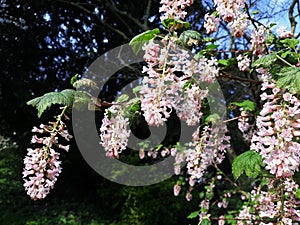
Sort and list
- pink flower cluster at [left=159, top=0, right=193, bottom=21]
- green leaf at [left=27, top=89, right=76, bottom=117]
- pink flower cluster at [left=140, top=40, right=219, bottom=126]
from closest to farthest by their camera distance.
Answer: pink flower cluster at [left=140, top=40, right=219, bottom=126]
green leaf at [left=27, top=89, right=76, bottom=117]
pink flower cluster at [left=159, top=0, right=193, bottom=21]

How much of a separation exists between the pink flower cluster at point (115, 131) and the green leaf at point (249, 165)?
16.4 inches

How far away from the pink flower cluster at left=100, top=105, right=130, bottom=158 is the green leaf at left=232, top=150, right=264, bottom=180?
42cm

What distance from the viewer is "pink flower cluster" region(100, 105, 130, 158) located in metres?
1.32

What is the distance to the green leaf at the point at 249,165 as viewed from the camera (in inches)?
50.4

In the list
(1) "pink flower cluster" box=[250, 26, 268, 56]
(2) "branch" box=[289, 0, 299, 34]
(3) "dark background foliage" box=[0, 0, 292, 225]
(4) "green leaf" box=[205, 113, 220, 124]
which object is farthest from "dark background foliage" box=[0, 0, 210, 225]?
(1) "pink flower cluster" box=[250, 26, 268, 56]

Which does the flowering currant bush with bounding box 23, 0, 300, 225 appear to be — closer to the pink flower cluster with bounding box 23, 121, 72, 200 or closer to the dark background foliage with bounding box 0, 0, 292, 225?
the pink flower cluster with bounding box 23, 121, 72, 200

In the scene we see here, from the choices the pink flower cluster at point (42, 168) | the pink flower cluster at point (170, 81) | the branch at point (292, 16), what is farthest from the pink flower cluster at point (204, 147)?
the branch at point (292, 16)

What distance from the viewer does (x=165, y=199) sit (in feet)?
16.3

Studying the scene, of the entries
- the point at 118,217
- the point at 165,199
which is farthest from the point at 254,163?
the point at 118,217

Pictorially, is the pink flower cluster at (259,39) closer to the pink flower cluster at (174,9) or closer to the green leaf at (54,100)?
the pink flower cluster at (174,9)

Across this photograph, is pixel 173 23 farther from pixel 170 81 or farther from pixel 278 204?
pixel 278 204

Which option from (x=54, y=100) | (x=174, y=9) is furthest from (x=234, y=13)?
(x=54, y=100)

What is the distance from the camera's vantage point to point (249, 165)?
1.30 metres

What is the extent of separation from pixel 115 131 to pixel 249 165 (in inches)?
19.5
